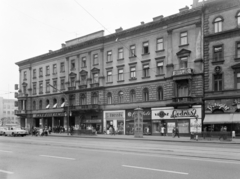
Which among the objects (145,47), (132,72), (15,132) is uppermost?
(145,47)

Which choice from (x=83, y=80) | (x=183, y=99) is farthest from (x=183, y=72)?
(x=83, y=80)

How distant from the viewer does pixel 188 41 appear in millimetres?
32781

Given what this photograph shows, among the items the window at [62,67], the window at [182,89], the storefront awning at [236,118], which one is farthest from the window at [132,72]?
the window at [62,67]

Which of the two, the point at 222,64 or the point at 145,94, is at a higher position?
the point at 222,64

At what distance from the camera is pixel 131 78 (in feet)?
125

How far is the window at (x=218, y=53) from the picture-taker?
99.6 ft

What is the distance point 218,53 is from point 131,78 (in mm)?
12683

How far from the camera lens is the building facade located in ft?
95.1

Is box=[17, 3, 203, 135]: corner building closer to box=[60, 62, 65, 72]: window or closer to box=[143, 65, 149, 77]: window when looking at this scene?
box=[60, 62, 65, 72]: window

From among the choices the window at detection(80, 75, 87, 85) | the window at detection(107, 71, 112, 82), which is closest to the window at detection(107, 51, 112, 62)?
the window at detection(107, 71, 112, 82)

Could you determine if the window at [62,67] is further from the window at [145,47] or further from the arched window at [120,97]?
the window at [145,47]

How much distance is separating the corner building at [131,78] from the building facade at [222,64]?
3.20 ft

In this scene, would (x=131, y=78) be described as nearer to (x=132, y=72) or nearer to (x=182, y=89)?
(x=132, y=72)

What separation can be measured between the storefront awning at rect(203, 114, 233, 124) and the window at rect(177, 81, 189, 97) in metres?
3.85
